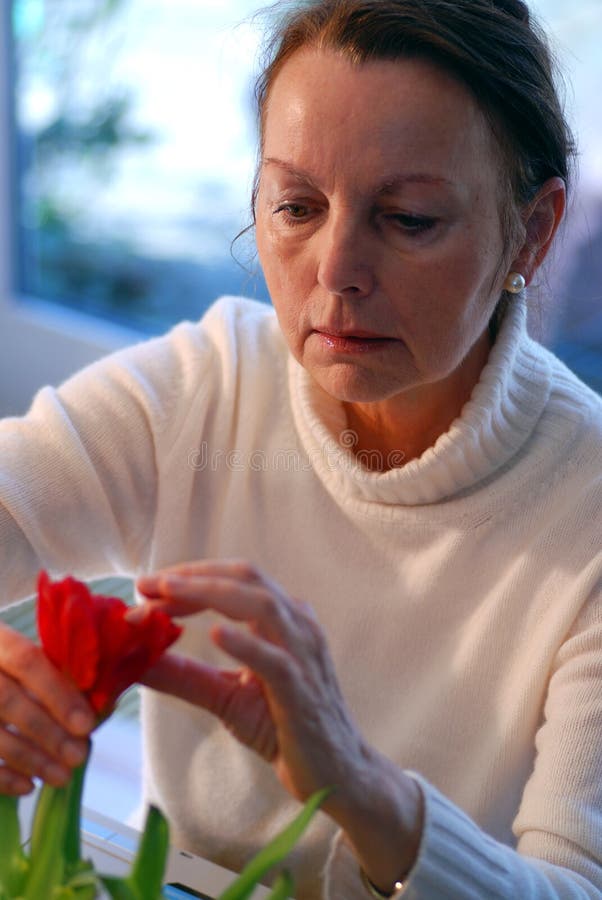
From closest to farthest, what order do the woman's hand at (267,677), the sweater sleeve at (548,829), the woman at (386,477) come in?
the woman's hand at (267,677) → the sweater sleeve at (548,829) → the woman at (386,477)

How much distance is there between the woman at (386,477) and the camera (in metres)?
0.90

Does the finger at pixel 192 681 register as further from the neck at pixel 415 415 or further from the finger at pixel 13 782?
the neck at pixel 415 415

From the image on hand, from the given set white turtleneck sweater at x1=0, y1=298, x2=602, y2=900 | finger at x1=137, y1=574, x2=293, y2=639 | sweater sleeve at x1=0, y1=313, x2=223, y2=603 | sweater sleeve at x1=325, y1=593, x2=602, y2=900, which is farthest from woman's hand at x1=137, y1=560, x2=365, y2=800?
sweater sleeve at x1=0, y1=313, x2=223, y2=603

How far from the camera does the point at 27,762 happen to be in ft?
2.20

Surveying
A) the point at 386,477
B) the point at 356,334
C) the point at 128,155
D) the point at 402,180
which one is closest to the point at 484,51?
the point at 402,180

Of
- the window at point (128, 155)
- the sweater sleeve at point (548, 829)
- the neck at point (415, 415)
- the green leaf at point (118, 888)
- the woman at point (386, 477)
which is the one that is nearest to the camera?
the green leaf at point (118, 888)

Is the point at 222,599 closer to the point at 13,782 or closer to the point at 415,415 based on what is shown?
the point at 13,782

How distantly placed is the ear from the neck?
0.09 m

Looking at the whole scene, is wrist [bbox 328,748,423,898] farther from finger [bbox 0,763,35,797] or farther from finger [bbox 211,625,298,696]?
finger [bbox 0,763,35,797]

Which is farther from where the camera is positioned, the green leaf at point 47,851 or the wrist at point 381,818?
the wrist at point 381,818

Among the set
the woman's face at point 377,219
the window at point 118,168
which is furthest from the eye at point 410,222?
the window at point 118,168

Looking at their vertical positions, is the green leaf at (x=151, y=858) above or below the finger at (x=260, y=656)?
below

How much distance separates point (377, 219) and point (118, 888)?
0.59 meters

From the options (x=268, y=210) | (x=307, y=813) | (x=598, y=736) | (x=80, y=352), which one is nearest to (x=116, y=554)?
(x=268, y=210)
